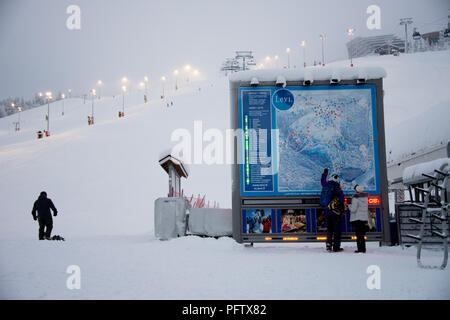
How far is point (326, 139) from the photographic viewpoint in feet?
34.8

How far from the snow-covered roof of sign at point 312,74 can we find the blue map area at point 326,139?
32cm

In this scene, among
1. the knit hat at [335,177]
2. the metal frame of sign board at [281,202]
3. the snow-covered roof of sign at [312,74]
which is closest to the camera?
the knit hat at [335,177]

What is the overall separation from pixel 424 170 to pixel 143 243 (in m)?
8.17

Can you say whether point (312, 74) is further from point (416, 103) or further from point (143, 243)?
point (416, 103)

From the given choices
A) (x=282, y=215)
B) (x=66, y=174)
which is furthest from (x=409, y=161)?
(x=66, y=174)

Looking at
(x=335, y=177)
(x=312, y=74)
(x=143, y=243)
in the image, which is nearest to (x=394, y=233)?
(x=335, y=177)

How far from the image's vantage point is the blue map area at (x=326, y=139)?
1047 cm

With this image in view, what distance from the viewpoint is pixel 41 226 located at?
492 inches

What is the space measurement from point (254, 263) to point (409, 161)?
19.1m

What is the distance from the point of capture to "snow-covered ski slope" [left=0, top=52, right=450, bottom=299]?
207 inches

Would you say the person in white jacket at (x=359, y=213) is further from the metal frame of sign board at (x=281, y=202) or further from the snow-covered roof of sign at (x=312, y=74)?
the snow-covered roof of sign at (x=312, y=74)

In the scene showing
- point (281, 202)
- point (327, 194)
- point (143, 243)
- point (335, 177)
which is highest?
point (335, 177)

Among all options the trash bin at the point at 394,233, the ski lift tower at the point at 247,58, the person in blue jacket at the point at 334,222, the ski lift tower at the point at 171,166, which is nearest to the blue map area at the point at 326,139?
the person in blue jacket at the point at 334,222
